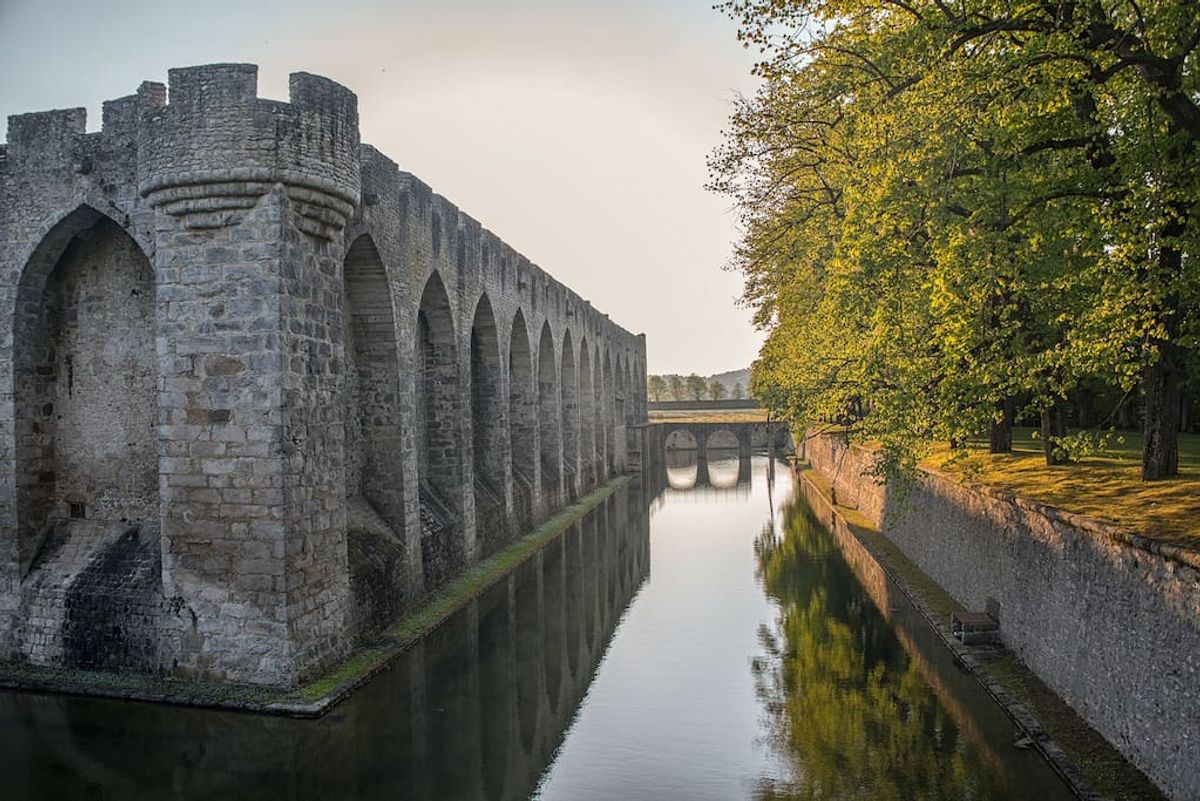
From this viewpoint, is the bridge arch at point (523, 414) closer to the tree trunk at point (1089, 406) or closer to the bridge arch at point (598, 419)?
the bridge arch at point (598, 419)

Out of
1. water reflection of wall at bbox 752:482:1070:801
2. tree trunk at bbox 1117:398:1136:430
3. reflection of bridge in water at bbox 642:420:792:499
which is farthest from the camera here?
reflection of bridge in water at bbox 642:420:792:499

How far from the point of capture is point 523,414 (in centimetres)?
2455

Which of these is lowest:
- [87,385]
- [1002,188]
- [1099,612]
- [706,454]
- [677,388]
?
[706,454]

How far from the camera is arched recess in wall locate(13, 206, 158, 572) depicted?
38.3ft

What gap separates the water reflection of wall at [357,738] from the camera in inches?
315

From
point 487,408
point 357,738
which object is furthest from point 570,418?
point 357,738

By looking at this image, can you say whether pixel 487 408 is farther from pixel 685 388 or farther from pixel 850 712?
pixel 685 388

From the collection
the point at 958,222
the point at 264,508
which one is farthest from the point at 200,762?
the point at 958,222

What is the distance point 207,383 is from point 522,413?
14719 mm

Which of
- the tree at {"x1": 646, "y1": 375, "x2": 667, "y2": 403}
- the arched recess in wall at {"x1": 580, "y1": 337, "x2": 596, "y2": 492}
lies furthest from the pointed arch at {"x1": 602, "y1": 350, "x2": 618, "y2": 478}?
the tree at {"x1": 646, "y1": 375, "x2": 667, "y2": 403}

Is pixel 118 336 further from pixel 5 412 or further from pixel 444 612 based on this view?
pixel 444 612

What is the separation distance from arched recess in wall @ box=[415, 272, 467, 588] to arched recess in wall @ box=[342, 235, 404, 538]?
8.41 feet

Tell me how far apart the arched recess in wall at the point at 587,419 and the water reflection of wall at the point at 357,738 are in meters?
19.9

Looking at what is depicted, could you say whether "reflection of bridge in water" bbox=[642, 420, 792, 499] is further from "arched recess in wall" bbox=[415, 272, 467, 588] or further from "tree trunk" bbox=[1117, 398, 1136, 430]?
"arched recess in wall" bbox=[415, 272, 467, 588]
